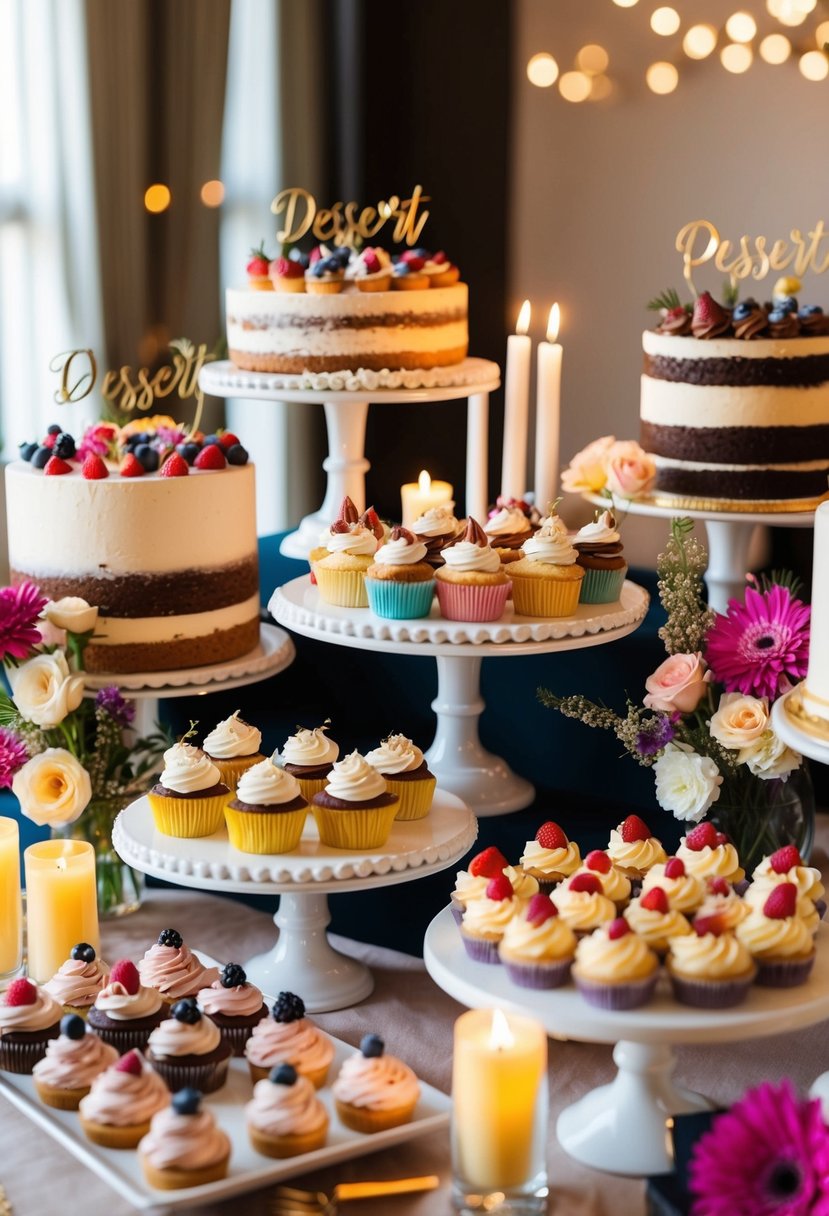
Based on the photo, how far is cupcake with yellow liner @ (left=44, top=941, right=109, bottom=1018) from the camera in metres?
2.04

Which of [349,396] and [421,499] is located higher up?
[349,396]

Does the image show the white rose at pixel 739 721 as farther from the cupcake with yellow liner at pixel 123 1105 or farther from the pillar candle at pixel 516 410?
the cupcake with yellow liner at pixel 123 1105

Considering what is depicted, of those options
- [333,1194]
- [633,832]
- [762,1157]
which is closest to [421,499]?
[633,832]

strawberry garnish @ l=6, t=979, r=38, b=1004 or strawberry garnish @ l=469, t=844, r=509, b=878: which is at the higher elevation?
strawberry garnish @ l=469, t=844, r=509, b=878

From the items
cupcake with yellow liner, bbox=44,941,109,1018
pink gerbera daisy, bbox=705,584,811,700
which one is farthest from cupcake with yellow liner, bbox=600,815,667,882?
cupcake with yellow liner, bbox=44,941,109,1018

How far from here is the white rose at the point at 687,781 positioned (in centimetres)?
223

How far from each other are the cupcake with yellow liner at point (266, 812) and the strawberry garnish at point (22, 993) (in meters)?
0.32

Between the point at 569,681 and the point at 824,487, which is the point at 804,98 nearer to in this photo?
the point at 824,487

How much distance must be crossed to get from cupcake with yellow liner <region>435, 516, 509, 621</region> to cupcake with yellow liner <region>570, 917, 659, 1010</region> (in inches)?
29.0

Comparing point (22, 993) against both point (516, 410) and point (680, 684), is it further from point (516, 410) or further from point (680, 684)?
point (516, 410)

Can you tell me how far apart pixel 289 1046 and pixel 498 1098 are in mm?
339

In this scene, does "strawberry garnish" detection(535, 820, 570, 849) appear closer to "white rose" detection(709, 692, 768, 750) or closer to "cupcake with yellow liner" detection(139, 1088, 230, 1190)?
"white rose" detection(709, 692, 768, 750)

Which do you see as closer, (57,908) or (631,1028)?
(631,1028)

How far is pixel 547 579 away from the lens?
2.35m
